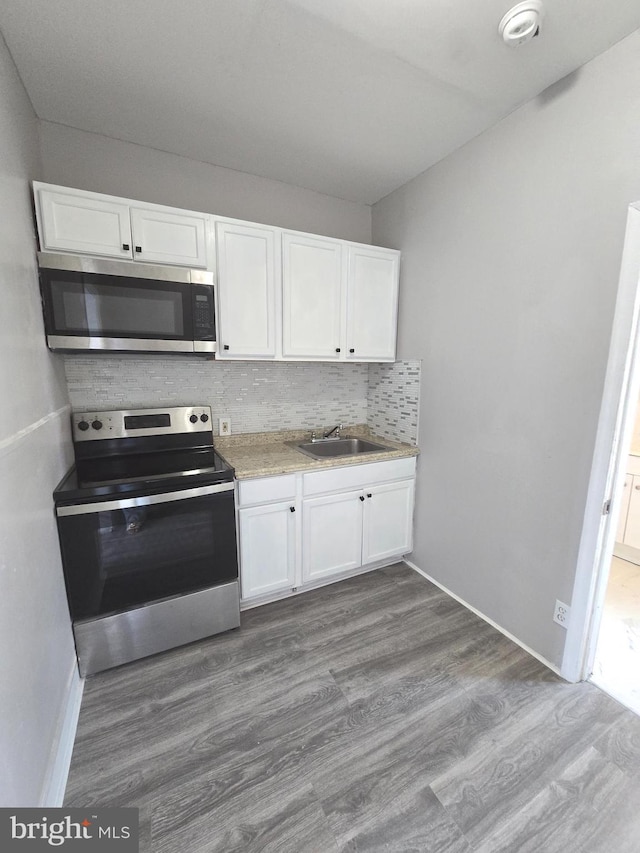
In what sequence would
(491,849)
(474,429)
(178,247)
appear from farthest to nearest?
1. (474,429)
2. (178,247)
3. (491,849)

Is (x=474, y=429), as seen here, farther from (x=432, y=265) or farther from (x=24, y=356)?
(x=24, y=356)

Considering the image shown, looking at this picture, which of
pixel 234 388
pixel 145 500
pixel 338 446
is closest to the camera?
pixel 145 500

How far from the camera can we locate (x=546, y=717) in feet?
4.75

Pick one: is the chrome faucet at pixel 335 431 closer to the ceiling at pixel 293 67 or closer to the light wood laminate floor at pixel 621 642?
the ceiling at pixel 293 67

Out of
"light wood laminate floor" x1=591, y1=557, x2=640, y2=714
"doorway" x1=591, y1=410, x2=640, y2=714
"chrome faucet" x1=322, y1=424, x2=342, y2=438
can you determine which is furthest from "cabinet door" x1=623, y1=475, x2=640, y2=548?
"chrome faucet" x1=322, y1=424, x2=342, y2=438

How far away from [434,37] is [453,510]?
2156mm

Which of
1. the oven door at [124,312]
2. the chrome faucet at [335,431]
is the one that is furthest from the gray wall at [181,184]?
the chrome faucet at [335,431]

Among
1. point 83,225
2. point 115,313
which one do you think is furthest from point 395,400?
point 83,225

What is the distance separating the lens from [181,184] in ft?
6.78

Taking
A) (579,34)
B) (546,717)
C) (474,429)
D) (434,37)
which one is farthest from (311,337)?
(546,717)

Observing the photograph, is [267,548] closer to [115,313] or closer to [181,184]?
[115,313]

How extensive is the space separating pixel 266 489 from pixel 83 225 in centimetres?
152

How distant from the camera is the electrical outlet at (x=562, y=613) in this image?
1601 mm

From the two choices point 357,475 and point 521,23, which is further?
point 357,475
